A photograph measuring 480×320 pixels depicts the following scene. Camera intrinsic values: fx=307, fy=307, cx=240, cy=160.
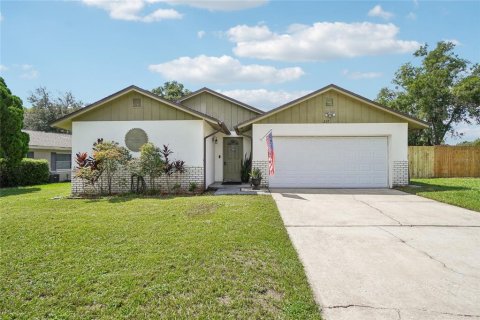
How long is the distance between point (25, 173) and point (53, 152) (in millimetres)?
3921

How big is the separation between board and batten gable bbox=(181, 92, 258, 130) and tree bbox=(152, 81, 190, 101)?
1909 cm

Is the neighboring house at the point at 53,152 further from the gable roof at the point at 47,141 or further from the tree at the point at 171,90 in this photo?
the tree at the point at 171,90

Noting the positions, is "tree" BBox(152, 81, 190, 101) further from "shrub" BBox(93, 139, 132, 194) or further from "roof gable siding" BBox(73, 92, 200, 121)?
"shrub" BBox(93, 139, 132, 194)

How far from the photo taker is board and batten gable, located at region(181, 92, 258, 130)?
16.1 metres

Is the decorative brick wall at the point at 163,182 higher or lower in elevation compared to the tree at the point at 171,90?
lower

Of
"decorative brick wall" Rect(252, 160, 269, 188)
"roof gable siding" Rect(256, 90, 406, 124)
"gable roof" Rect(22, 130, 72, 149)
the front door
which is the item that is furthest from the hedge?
"roof gable siding" Rect(256, 90, 406, 124)

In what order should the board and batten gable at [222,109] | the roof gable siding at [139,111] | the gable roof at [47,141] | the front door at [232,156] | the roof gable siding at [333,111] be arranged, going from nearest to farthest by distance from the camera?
the roof gable siding at [139,111] < the roof gable siding at [333,111] < the front door at [232,156] < the board and batten gable at [222,109] < the gable roof at [47,141]

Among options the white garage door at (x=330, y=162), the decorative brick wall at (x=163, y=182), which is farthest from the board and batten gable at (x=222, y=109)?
the decorative brick wall at (x=163, y=182)

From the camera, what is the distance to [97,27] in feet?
32.4

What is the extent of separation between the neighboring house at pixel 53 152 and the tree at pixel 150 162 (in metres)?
12.3

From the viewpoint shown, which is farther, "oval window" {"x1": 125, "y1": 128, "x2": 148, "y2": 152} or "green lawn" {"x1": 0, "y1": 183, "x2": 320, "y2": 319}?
"oval window" {"x1": 125, "y1": 128, "x2": 148, "y2": 152}

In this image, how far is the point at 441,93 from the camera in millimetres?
22547

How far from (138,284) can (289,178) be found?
970 centimetres

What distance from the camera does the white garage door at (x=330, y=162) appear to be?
12.6 meters
